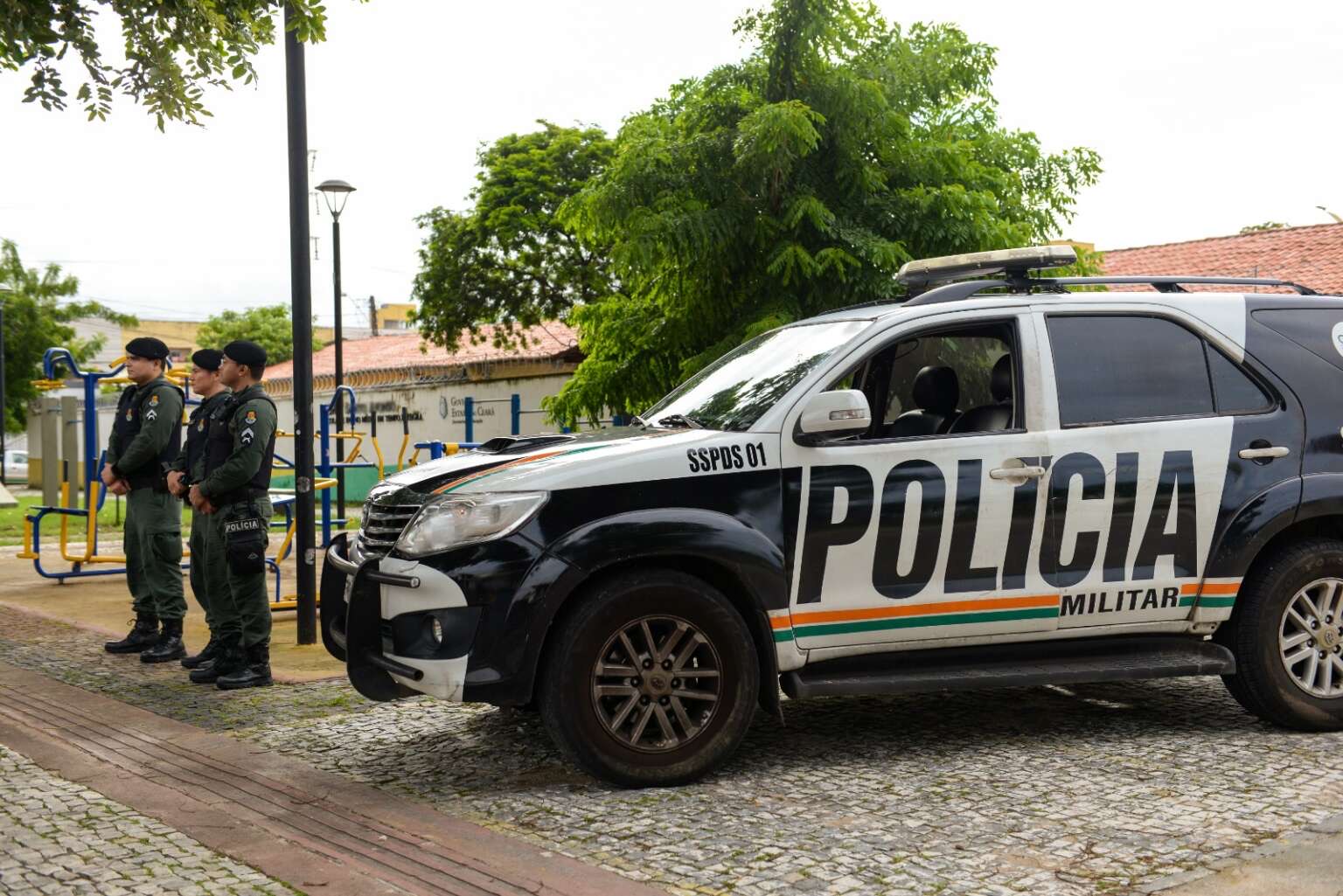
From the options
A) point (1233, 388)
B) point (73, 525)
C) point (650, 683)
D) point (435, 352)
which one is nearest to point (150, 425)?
point (650, 683)

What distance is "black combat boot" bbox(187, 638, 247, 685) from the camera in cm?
768

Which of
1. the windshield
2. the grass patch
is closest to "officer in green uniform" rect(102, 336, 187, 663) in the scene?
the windshield

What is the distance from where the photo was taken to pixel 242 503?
7.50 metres

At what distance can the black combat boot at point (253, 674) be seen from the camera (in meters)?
7.51

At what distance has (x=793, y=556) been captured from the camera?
5.42 meters

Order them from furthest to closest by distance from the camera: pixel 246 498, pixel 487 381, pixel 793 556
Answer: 1. pixel 487 381
2. pixel 246 498
3. pixel 793 556

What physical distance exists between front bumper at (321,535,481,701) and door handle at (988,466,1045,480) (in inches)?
85.3

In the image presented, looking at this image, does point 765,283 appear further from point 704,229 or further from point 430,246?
point 430,246

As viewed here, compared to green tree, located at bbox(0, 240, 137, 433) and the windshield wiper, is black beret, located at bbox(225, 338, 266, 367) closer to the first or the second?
the windshield wiper

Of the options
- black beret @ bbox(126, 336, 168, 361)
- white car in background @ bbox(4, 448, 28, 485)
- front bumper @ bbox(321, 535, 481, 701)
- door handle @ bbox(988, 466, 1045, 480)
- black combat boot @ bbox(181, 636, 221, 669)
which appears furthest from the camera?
white car in background @ bbox(4, 448, 28, 485)

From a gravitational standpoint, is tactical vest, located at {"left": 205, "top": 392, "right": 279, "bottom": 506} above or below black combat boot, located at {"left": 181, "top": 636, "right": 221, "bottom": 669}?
above

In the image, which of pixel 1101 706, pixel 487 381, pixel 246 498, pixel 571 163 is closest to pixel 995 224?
pixel 1101 706

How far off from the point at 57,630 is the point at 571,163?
22.3 metres

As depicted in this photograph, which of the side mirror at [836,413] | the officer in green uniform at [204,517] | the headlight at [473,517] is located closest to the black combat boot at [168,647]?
the officer in green uniform at [204,517]
